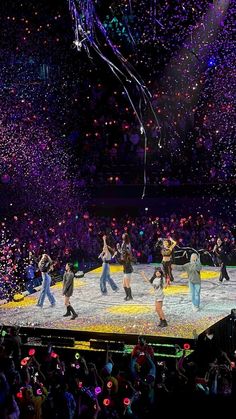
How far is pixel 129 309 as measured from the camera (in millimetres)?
13406

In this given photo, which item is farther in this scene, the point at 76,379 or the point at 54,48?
the point at 54,48

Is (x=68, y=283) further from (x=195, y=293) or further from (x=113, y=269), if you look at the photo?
(x=113, y=269)

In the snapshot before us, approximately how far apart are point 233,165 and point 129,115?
5.15 metres

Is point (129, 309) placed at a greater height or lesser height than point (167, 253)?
lesser

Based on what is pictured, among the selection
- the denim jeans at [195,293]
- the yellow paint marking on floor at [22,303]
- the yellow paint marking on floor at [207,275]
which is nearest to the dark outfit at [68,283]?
the yellow paint marking on floor at [22,303]

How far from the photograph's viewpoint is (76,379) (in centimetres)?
754

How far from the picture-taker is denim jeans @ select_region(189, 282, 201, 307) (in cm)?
1255

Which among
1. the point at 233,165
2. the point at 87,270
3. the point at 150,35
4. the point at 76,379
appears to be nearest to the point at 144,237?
the point at 87,270

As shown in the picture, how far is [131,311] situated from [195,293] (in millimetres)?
1554

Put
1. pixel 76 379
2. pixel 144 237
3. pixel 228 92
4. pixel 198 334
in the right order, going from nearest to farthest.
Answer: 1. pixel 76 379
2. pixel 198 334
3. pixel 144 237
4. pixel 228 92

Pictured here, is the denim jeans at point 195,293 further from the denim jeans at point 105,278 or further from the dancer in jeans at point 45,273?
the dancer in jeans at point 45,273

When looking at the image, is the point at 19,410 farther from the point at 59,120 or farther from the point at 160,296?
the point at 59,120

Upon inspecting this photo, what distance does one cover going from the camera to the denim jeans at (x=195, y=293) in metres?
12.6

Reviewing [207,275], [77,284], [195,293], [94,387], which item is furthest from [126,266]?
[94,387]
